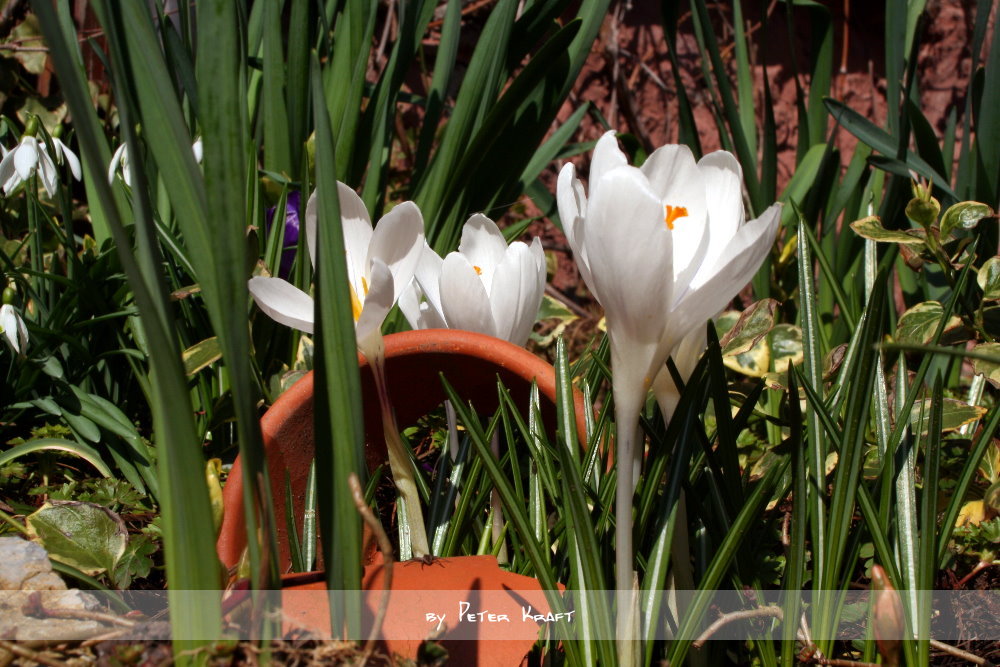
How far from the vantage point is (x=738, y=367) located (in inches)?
47.3

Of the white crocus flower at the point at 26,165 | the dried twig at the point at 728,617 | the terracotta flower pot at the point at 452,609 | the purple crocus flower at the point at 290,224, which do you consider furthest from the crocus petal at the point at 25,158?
the dried twig at the point at 728,617

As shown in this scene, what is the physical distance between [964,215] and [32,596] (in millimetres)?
1107

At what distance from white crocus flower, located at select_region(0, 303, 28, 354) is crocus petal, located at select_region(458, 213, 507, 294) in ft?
1.93

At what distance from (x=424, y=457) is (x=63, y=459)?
1.69ft

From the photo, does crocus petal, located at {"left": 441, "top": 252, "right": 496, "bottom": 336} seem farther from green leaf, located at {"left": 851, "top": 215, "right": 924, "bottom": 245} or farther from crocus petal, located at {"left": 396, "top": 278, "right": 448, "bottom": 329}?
green leaf, located at {"left": 851, "top": 215, "right": 924, "bottom": 245}

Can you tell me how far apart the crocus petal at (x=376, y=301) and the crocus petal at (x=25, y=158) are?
2.44 ft

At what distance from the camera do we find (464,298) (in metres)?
0.82

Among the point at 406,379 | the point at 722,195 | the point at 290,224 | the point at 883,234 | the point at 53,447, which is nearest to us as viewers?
the point at 722,195

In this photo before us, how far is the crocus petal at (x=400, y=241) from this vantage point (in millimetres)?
718

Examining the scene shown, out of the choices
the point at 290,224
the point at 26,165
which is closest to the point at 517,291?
the point at 290,224

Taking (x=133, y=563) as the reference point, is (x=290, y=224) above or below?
above

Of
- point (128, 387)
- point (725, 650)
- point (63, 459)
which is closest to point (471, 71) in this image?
point (128, 387)

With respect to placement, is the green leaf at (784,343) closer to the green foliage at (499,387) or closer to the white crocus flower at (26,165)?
the green foliage at (499,387)

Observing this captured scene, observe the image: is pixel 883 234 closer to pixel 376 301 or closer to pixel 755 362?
pixel 755 362
